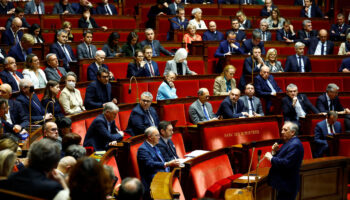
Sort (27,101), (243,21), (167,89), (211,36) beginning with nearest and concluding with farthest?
(27,101) → (167,89) → (211,36) → (243,21)

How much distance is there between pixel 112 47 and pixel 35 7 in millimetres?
1027

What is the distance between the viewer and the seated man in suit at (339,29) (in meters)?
4.64

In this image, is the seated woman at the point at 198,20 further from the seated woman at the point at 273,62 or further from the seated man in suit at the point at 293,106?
the seated man in suit at the point at 293,106

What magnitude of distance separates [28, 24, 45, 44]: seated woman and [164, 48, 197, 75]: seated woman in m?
1.02

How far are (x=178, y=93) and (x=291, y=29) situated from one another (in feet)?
5.14

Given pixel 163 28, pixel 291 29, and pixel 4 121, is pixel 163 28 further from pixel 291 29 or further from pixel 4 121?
pixel 4 121

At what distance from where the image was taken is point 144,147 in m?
2.23

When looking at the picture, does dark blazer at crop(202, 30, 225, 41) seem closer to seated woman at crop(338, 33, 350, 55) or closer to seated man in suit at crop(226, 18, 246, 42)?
seated man in suit at crop(226, 18, 246, 42)

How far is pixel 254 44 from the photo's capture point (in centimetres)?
408

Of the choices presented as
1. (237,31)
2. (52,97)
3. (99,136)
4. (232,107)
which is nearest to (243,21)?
(237,31)

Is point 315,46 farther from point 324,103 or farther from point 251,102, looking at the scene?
point 251,102

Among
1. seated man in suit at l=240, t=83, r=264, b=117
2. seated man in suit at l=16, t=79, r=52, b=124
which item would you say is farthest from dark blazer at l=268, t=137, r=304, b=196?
seated man in suit at l=16, t=79, r=52, b=124

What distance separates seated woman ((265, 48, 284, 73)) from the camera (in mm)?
3828

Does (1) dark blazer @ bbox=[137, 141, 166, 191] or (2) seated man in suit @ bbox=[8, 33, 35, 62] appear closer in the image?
(1) dark blazer @ bbox=[137, 141, 166, 191]
